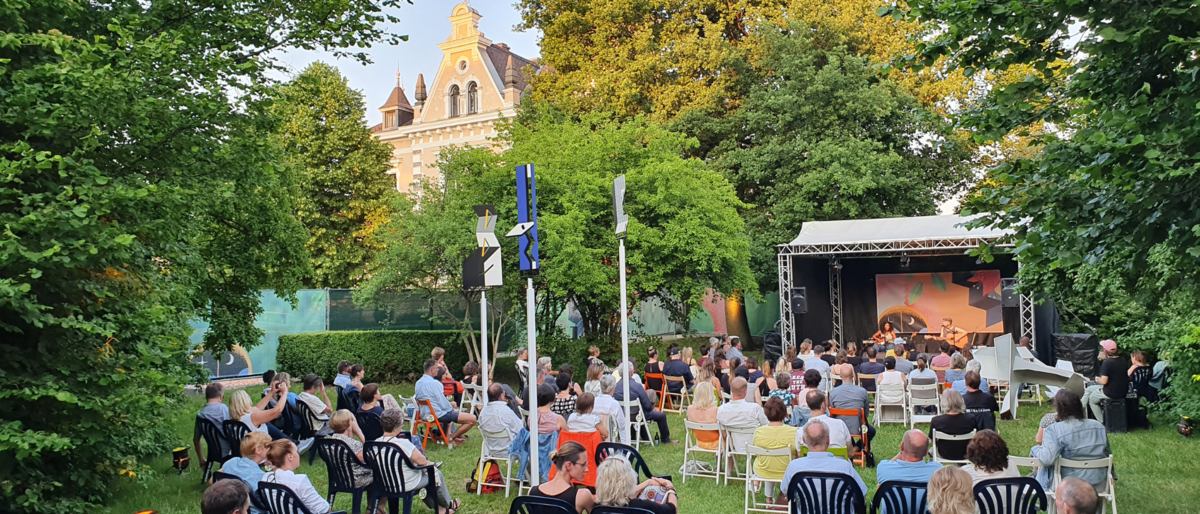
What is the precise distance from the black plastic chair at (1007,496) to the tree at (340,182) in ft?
86.5

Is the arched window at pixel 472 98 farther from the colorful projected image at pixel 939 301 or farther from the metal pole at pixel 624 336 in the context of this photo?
the metal pole at pixel 624 336

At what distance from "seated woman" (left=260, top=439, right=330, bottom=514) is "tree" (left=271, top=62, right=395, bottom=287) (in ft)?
80.7

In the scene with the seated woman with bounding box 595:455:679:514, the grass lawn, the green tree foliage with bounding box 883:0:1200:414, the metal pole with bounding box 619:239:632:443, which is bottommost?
the grass lawn

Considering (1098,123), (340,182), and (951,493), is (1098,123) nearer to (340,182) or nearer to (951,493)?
(951,493)

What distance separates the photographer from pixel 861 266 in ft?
74.5

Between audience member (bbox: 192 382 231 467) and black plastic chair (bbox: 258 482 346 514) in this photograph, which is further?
audience member (bbox: 192 382 231 467)

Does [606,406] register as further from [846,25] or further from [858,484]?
[846,25]

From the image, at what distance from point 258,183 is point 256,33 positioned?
5.62 feet

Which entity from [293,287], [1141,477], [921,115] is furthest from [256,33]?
[1141,477]

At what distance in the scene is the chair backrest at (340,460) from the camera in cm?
633

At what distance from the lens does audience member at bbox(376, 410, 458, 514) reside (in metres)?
6.23

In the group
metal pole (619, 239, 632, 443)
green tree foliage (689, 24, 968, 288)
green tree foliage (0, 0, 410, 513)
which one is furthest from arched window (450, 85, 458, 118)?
metal pole (619, 239, 632, 443)

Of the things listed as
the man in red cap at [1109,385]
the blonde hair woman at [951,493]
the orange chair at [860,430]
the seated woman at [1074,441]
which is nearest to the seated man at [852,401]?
the orange chair at [860,430]

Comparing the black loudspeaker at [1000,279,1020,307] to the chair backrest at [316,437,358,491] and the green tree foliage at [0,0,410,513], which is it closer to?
the chair backrest at [316,437,358,491]
